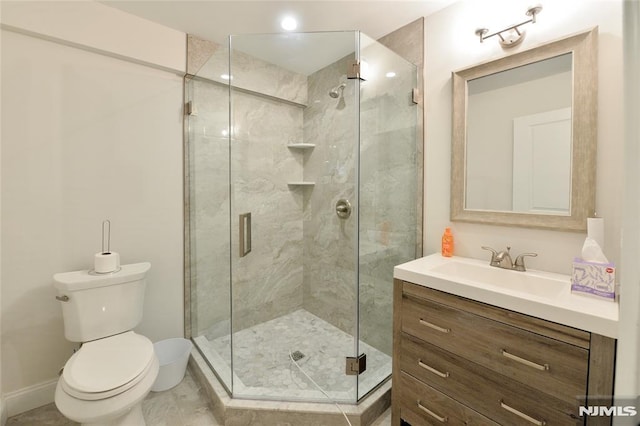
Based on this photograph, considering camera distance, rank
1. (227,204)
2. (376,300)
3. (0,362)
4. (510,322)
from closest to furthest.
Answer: (510,322)
(0,362)
(376,300)
(227,204)

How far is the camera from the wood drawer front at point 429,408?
3.97 feet

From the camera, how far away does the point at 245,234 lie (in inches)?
85.2

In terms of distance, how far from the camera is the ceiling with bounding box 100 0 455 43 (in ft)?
5.77

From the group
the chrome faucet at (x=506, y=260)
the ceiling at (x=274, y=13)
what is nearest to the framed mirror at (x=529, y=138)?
the chrome faucet at (x=506, y=260)

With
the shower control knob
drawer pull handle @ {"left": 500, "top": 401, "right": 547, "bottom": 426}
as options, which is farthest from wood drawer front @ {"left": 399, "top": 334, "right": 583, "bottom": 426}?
the shower control knob

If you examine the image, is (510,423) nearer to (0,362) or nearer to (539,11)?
(539,11)

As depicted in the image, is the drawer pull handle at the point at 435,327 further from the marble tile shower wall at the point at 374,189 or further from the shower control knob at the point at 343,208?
the shower control knob at the point at 343,208

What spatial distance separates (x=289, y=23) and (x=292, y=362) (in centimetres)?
243

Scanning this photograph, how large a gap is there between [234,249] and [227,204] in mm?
337

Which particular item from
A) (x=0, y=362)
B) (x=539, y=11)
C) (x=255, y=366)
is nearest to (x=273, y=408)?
(x=255, y=366)

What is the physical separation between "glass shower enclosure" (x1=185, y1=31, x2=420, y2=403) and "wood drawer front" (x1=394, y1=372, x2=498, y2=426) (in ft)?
0.93

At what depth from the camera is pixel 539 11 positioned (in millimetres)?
1389

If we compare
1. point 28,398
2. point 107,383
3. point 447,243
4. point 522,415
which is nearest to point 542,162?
point 447,243

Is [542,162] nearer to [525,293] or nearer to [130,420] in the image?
[525,293]
